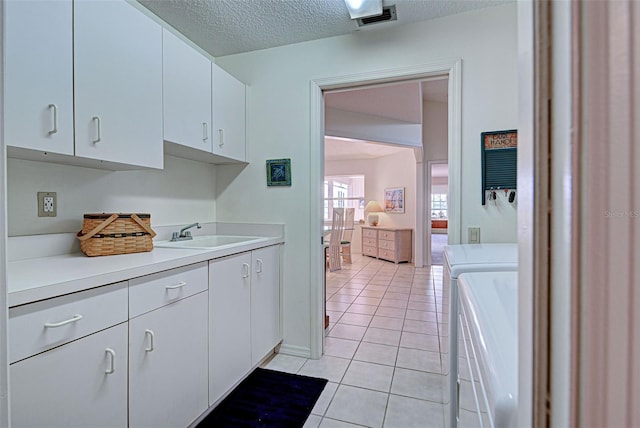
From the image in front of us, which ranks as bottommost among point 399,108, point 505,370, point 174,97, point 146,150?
point 505,370

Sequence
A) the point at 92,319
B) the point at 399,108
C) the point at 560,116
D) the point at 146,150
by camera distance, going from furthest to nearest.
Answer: the point at 399,108 → the point at 146,150 → the point at 92,319 → the point at 560,116

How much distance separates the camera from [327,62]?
2.40 meters

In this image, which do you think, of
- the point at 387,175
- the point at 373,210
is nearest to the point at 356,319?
the point at 373,210

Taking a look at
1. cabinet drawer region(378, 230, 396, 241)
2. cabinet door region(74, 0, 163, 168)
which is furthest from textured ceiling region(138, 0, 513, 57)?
cabinet drawer region(378, 230, 396, 241)

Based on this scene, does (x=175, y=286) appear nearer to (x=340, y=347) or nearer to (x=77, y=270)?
(x=77, y=270)

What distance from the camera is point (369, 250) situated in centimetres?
720

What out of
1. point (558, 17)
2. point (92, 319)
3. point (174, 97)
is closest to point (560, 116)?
point (558, 17)

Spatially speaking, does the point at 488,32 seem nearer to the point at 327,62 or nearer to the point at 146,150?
the point at 327,62

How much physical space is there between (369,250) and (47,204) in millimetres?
6215

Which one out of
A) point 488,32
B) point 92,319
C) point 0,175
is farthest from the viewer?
point 488,32

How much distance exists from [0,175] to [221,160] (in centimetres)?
187

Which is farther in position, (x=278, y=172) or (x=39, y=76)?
(x=278, y=172)

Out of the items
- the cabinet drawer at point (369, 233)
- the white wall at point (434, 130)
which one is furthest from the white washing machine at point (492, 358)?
the cabinet drawer at point (369, 233)

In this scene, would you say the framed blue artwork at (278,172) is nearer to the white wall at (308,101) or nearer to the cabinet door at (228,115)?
the white wall at (308,101)
